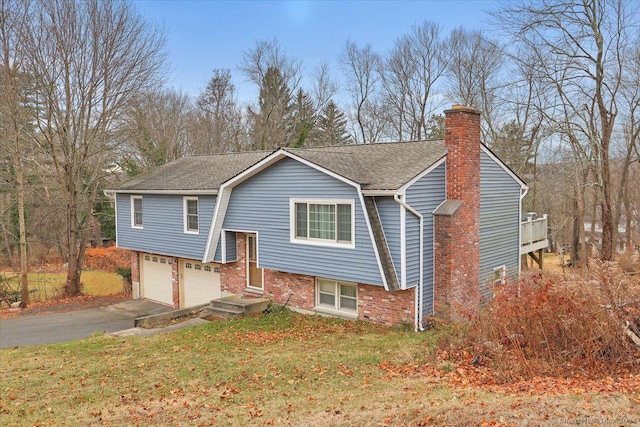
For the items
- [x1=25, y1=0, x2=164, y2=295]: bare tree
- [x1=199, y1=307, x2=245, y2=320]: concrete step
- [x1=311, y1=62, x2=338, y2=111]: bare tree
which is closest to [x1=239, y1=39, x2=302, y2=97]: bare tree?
[x1=311, y1=62, x2=338, y2=111]: bare tree

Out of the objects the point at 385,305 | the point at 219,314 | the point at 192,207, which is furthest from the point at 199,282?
the point at 385,305

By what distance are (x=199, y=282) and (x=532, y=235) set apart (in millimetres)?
12765

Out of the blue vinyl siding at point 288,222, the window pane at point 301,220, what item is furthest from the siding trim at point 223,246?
the window pane at point 301,220

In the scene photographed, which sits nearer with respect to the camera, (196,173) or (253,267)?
(253,267)

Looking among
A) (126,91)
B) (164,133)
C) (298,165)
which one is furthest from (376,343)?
(164,133)

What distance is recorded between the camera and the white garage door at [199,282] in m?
17.9

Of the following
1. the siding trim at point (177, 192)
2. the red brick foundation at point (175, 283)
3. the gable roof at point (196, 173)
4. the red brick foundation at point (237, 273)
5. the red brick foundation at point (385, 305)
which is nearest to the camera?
the red brick foundation at point (385, 305)

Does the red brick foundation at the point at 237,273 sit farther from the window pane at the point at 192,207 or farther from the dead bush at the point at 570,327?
the dead bush at the point at 570,327

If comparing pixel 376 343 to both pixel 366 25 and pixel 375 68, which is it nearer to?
pixel 366 25

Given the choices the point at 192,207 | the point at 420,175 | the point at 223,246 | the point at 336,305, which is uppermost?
the point at 420,175

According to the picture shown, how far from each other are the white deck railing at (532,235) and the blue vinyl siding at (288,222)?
299 inches

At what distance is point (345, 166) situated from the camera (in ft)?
43.5

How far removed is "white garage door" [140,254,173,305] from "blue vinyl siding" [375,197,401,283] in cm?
1095

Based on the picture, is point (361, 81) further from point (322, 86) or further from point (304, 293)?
point (304, 293)
